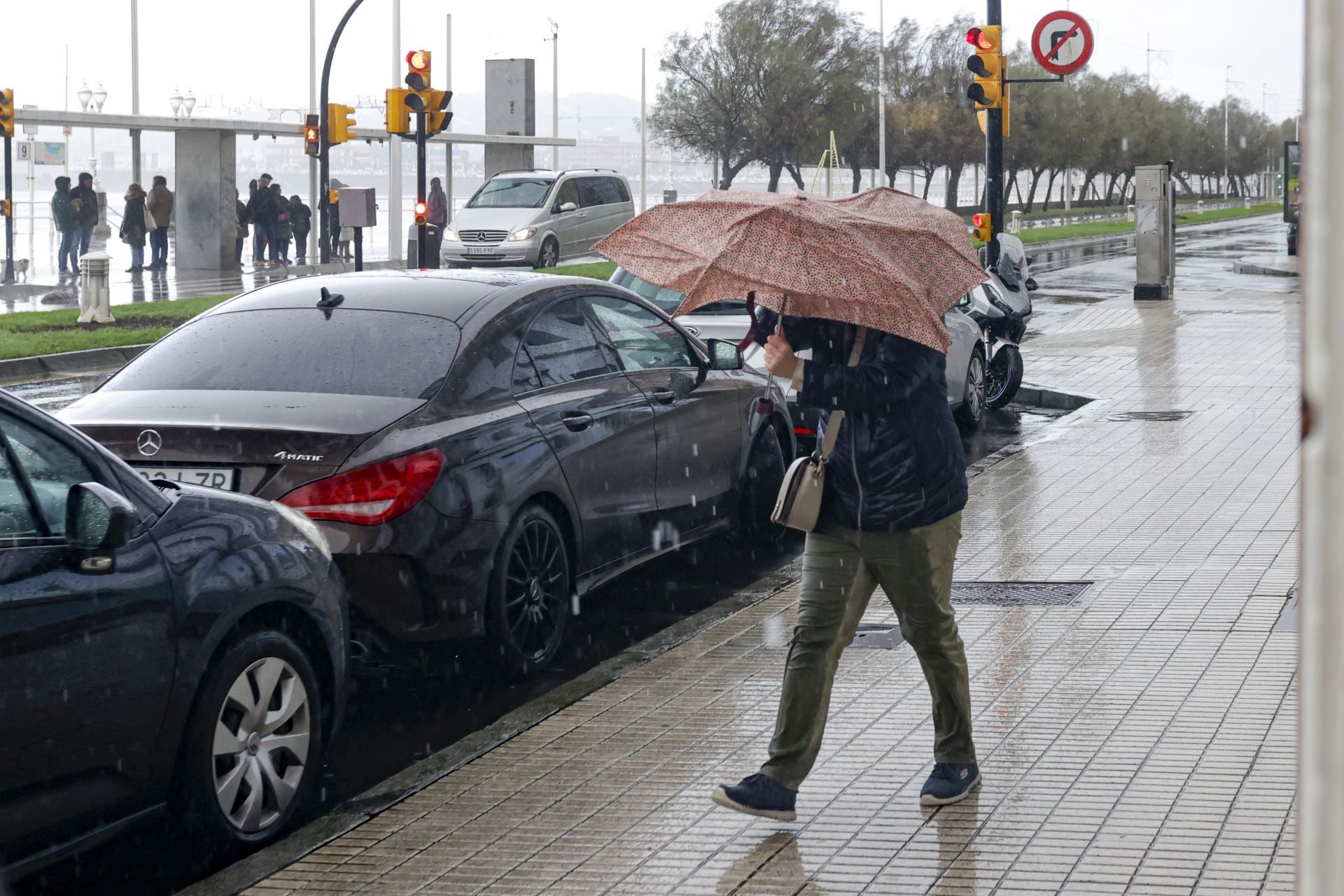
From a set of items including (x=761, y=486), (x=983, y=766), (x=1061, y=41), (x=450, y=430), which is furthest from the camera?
(x=1061, y=41)

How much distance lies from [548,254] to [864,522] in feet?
94.0

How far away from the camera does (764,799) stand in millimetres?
4574

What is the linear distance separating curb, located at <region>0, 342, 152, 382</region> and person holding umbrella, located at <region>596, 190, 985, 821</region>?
13.4 meters

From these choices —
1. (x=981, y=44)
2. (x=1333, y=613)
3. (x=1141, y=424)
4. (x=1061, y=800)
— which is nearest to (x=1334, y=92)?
(x=1333, y=613)

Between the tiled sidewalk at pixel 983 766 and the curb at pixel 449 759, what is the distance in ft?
0.39

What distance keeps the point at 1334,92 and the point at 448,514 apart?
16.8 ft

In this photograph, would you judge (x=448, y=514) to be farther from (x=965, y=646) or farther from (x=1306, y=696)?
(x=1306, y=696)

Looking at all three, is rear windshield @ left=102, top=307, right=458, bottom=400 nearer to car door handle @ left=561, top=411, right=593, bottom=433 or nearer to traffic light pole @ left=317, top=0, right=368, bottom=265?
car door handle @ left=561, top=411, right=593, bottom=433

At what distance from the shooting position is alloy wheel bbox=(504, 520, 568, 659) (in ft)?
20.9

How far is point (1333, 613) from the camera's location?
96 centimetres

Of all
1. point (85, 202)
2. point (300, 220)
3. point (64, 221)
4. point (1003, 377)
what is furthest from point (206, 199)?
point (1003, 377)

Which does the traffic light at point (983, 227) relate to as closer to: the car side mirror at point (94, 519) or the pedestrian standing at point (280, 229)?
the car side mirror at point (94, 519)

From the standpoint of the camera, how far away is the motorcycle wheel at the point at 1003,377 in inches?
565

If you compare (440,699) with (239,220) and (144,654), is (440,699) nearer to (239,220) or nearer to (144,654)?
(144,654)
